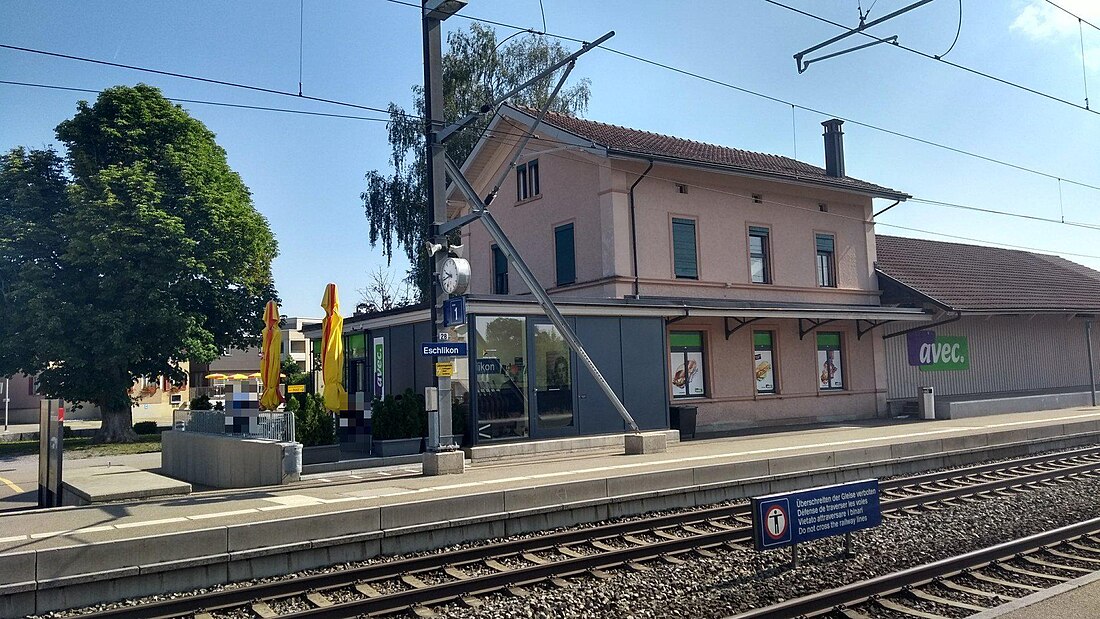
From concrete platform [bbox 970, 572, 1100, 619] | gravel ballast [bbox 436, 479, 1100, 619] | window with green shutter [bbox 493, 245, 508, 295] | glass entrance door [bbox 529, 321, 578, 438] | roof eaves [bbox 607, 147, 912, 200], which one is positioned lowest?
gravel ballast [bbox 436, 479, 1100, 619]

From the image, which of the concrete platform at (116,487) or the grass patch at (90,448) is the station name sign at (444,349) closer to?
the concrete platform at (116,487)

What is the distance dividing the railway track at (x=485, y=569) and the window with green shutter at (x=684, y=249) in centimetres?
1083

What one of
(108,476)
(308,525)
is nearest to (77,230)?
(108,476)

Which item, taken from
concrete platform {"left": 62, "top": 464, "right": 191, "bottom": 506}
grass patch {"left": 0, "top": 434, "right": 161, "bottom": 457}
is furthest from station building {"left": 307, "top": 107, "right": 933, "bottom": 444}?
grass patch {"left": 0, "top": 434, "right": 161, "bottom": 457}

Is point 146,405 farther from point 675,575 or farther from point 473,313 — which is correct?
point 675,575

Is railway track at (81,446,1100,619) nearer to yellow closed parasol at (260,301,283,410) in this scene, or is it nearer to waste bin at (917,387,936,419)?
yellow closed parasol at (260,301,283,410)

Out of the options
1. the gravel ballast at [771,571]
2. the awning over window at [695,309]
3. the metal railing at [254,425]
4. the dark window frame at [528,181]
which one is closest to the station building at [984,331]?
the awning over window at [695,309]

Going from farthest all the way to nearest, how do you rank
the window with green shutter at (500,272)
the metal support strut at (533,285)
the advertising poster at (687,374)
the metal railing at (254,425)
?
the window with green shutter at (500,272), the advertising poster at (687,374), the metal support strut at (533,285), the metal railing at (254,425)

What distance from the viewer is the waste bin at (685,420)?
21.7m

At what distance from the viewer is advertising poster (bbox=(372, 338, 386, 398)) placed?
2248 centimetres

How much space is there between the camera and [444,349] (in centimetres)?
1505

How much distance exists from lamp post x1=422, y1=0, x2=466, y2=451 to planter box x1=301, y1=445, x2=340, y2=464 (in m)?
2.47

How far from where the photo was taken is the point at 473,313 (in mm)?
17766

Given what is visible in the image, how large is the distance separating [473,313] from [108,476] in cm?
807
